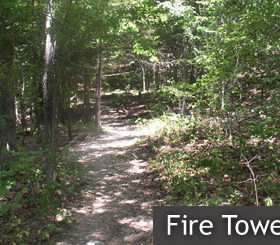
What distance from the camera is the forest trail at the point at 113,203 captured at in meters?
5.12

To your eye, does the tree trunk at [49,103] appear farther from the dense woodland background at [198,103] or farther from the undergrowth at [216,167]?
the undergrowth at [216,167]

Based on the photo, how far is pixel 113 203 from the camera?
6.71 metres

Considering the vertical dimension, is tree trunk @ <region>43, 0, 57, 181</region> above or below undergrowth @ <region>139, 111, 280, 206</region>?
above

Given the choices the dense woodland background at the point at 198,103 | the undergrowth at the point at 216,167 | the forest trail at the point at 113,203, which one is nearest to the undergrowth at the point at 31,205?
the dense woodland background at the point at 198,103

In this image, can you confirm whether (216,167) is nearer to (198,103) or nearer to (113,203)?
(198,103)

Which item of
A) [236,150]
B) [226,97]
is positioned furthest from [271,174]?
[226,97]

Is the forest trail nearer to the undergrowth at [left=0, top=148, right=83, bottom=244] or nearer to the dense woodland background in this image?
the undergrowth at [left=0, top=148, right=83, bottom=244]

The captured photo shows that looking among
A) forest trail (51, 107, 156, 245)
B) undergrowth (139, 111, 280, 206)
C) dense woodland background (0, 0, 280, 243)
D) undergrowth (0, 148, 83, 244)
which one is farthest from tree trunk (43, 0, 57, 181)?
undergrowth (139, 111, 280, 206)

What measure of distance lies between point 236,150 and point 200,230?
13.9 feet

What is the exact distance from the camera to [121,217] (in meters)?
5.90

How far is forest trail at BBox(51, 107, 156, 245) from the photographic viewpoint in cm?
512

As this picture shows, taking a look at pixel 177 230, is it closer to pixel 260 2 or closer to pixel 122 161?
pixel 260 2

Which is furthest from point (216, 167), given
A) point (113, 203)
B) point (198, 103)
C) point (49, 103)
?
point (49, 103)

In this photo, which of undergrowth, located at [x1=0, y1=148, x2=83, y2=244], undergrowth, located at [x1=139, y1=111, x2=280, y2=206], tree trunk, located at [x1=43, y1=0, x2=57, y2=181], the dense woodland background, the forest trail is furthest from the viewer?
tree trunk, located at [x1=43, y1=0, x2=57, y2=181]
